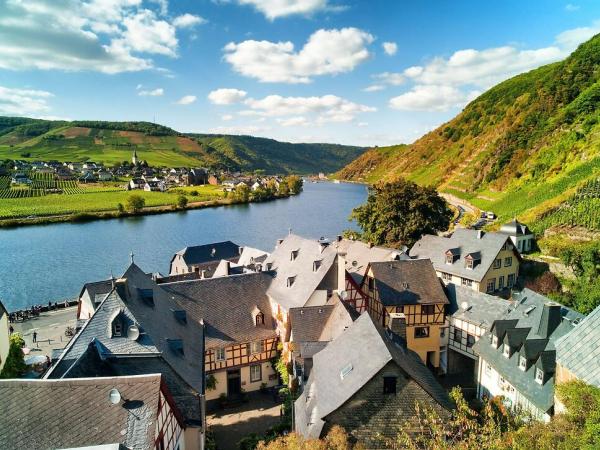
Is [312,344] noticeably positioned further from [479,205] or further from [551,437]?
[479,205]

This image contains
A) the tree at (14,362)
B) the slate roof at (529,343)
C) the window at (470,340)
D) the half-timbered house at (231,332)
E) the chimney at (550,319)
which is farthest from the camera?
the window at (470,340)

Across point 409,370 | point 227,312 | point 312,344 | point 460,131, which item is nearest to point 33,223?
point 227,312

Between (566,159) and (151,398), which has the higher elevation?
(566,159)

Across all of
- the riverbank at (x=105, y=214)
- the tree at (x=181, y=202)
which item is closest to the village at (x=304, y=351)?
the riverbank at (x=105, y=214)

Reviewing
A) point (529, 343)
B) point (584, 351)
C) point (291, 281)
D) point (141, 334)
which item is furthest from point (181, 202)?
point (584, 351)

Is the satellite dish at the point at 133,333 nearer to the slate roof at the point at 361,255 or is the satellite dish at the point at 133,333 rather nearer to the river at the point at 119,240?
the slate roof at the point at 361,255

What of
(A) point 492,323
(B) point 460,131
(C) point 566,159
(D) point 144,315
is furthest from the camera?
(B) point 460,131

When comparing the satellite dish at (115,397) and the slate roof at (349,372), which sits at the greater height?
the satellite dish at (115,397)
